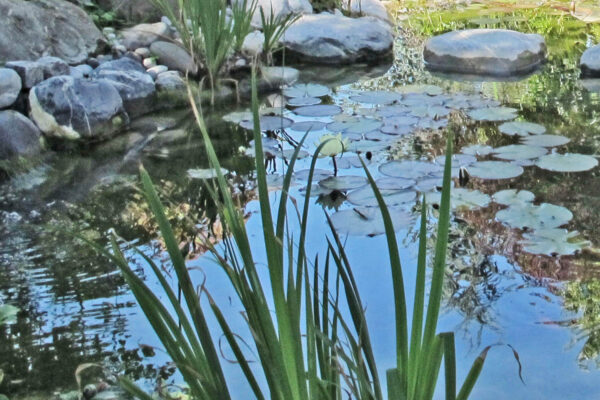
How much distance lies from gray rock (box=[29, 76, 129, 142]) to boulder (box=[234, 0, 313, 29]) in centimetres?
209

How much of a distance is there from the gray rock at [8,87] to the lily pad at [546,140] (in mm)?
2426

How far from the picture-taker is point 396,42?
6.45 metres

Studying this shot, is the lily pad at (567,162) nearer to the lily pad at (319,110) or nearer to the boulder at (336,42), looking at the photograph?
the lily pad at (319,110)

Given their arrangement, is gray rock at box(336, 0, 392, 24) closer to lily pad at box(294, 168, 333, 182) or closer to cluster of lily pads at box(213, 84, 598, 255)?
cluster of lily pads at box(213, 84, 598, 255)

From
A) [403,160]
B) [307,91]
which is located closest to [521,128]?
[403,160]

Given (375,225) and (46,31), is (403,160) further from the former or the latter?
(46,31)

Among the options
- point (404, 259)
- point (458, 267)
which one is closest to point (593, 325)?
point (458, 267)

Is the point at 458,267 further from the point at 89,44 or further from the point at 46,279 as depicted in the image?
the point at 89,44

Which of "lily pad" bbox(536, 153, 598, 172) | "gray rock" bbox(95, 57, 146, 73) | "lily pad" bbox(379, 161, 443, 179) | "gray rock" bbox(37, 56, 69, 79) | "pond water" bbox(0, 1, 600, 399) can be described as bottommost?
"pond water" bbox(0, 1, 600, 399)

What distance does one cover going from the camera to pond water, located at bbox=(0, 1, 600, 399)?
2.18 meters

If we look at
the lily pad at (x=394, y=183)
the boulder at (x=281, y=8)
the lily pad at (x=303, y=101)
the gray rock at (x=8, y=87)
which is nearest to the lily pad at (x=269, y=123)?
the lily pad at (x=303, y=101)

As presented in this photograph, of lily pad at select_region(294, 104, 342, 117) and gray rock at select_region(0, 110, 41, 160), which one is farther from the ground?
gray rock at select_region(0, 110, 41, 160)

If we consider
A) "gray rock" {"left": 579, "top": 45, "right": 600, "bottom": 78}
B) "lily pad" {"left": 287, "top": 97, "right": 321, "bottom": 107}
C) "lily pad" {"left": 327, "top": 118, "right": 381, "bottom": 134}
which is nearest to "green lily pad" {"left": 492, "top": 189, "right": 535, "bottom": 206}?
"lily pad" {"left": 327, "top": 118, "right": 381, "bottom": 134}

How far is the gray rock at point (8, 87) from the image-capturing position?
13.2 ft
